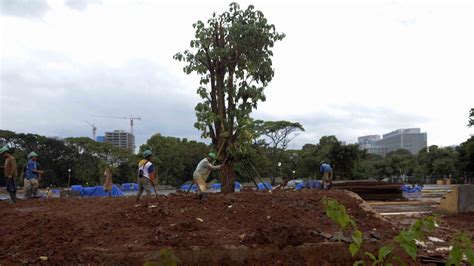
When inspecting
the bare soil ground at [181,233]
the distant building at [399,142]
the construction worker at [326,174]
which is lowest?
the bare soil ground at [181,233]

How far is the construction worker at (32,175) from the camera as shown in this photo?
12.5 m

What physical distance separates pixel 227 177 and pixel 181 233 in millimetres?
4887

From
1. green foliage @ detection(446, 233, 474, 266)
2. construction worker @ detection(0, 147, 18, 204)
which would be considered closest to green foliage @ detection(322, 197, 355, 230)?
green foliage @ detection(446, 233, 474, 266)

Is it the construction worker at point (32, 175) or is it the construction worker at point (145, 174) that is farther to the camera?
the construction worker at point (32, 175)

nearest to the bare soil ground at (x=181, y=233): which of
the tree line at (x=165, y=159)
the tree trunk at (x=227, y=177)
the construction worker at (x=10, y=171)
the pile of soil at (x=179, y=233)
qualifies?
the pile of soil at (x=179, y=233)

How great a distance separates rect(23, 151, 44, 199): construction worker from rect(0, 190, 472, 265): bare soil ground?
2.39 m

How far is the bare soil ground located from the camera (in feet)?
23.3

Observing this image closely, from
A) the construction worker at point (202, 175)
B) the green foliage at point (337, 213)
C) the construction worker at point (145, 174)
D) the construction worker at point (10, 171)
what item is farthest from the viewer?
the construction worker at point (10, 171)

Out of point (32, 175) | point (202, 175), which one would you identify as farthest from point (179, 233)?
point (32, 175)

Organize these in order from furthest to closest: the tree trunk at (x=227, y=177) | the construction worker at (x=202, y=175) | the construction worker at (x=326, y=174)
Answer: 1. the construction worker at (x=326, y=174)
2. the tree trunk at (x=227, y=177)
3. the construction worker at (x=202, y=175)

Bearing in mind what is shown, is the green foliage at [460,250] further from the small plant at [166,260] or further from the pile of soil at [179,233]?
the pile of soil at [179,233]

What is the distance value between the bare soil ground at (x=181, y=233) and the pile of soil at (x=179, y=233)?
0.04 ft

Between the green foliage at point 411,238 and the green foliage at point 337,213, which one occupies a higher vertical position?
the green foliage at point 337,213

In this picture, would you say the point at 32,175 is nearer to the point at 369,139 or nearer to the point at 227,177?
the point at 227,177
